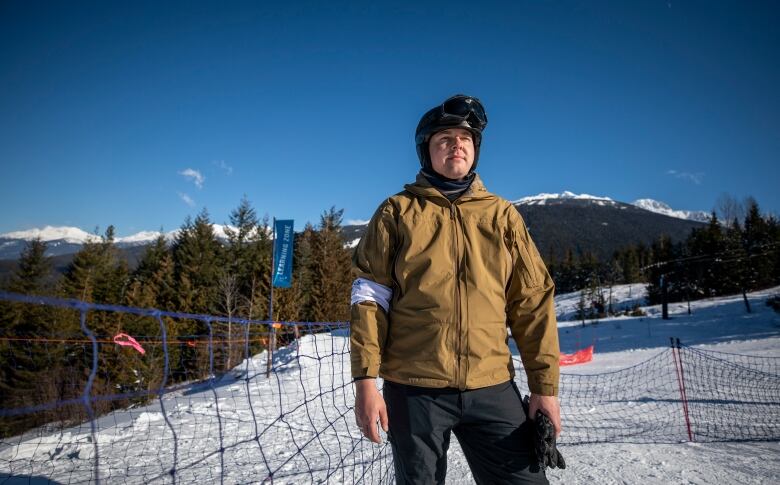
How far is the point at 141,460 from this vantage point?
5012 mm

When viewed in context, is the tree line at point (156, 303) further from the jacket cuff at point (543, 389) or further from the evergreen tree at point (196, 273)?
the jacket cuff at point (543, 389)

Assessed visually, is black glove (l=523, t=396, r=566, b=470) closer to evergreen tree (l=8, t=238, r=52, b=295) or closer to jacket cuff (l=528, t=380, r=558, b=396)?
jacket cuff (l=528, t=380, r=558, b=396)

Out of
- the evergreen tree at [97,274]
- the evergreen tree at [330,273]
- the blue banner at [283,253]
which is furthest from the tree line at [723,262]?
the evergreen tree at [97,274]

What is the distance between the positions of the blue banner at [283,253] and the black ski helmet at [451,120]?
10.4 meters

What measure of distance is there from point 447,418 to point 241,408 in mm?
7460

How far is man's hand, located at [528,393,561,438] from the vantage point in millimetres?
1523

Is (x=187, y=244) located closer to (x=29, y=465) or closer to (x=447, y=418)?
(x=29, y=465)

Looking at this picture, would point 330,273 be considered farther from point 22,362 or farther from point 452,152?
point 452,152

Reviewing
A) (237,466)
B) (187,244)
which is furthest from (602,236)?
(237,466)

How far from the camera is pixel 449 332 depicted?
1.47 m

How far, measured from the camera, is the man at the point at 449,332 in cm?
145

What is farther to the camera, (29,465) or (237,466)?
(29,465)

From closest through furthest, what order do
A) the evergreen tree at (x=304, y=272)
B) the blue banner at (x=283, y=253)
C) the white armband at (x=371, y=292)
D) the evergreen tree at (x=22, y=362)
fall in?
the white armband at (x=371, y=292)
the blue banner at (x=283, y=253)
the evergreen tree at (x=22, y=362)
the evergreen tree at (x=304, y=272)

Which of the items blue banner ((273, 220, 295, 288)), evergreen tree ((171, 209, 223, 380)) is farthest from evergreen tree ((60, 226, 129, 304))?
blue banner ((273, 220, 295, 288))
